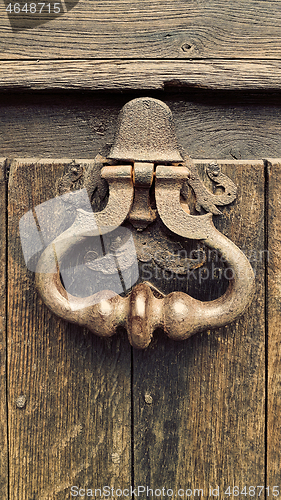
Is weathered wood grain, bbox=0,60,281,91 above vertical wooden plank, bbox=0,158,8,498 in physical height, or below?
above

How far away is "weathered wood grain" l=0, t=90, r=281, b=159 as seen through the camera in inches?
24.3

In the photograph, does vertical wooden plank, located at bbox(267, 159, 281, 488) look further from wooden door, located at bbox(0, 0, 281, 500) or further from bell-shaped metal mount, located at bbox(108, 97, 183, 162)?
bell-shaped metal mount, located at bbox(108, 97, 183, 162)

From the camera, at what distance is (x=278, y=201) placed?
1.93 ft

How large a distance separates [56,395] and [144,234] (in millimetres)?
363

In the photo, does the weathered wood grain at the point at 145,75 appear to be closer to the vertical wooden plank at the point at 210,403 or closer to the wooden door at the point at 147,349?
the wooden door at the point at 147,349

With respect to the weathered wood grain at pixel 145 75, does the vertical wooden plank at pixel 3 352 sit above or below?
below

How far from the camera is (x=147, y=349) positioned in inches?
23.6

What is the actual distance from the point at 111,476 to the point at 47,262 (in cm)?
44

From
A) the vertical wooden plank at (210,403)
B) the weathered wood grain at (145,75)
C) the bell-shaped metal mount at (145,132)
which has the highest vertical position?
the weathered wood grain at (145,75)

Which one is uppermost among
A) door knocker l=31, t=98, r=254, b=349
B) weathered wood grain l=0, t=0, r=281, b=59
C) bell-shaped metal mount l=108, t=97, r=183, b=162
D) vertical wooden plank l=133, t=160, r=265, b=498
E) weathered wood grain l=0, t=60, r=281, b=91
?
weathered wood grain l=0, t=0, r=281, b=59

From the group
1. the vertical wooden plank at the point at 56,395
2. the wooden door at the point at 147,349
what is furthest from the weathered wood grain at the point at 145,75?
the vertical wooden plank at the point at 56,395

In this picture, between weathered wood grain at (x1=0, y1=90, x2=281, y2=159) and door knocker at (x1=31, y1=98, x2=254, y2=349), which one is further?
weathered wood grain at (x1=0, y1=90, x2=281, y2=159)

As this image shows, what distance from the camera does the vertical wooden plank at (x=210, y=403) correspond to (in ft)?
1.95

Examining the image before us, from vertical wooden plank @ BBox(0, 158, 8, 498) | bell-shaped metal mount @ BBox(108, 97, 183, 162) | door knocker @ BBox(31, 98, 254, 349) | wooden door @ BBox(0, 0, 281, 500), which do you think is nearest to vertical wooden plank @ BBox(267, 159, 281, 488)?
wooden door @ BBox(0, 0, 281, 500)
